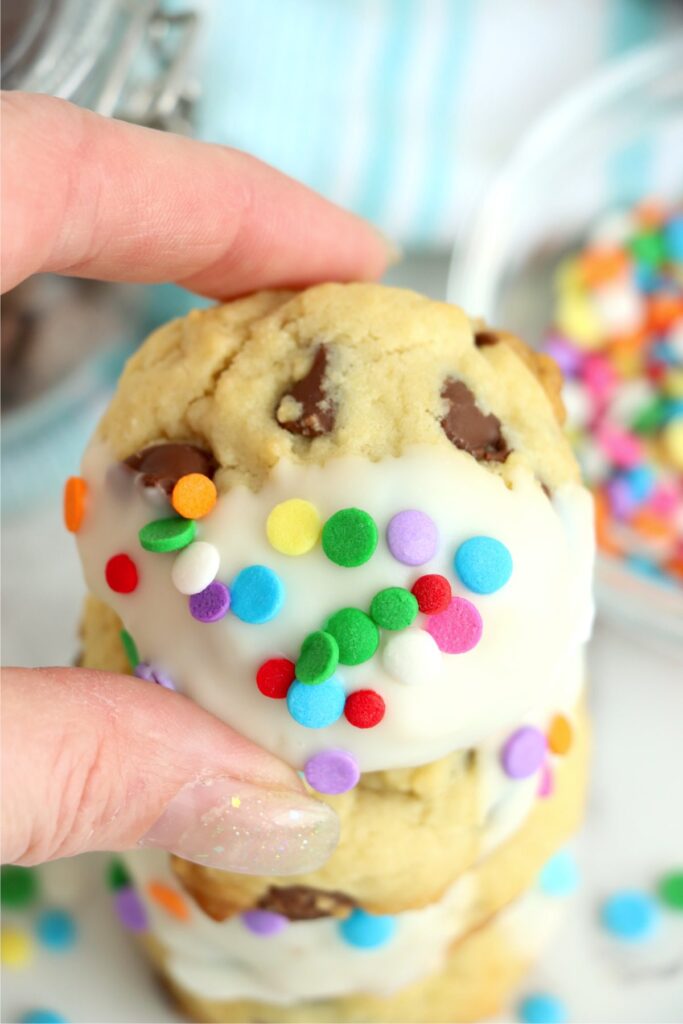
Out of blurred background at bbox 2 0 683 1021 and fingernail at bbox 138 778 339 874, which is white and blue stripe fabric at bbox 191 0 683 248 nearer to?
blurred background at bbox 2 0 683 1021

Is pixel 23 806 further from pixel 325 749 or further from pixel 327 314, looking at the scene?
pixel 327 314

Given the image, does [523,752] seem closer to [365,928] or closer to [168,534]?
[365,928]

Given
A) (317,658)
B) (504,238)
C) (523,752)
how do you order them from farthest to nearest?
1. (504,238)
2. (523,752)
3. (317,658)

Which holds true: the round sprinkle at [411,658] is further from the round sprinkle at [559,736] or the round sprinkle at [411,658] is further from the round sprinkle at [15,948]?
the round sprinkle at [15,948]

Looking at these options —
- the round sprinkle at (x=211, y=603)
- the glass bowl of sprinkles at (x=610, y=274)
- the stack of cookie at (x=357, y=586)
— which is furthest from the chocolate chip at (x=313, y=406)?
the glass bowl of sprinkles at (x=610, y=274)

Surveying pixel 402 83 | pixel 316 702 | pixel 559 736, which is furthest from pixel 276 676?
pixel 402 83

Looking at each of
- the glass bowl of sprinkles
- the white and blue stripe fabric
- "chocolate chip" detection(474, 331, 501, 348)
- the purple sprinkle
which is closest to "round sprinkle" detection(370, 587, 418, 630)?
"chocolate chip" detection(474, 331, 501, 348)

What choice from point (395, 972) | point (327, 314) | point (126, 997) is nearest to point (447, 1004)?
point (395, 972)
